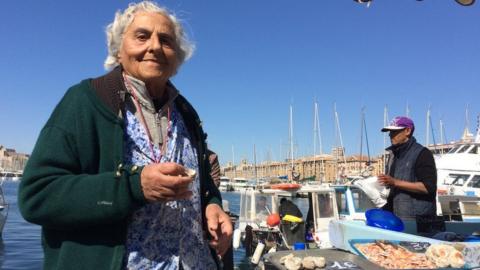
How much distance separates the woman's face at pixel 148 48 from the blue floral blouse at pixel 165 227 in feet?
0.60

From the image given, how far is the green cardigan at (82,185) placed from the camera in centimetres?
128

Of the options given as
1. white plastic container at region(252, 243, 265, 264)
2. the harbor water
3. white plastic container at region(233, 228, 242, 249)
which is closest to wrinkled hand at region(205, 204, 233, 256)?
white plastic container at region(252, 243, 265, 264)

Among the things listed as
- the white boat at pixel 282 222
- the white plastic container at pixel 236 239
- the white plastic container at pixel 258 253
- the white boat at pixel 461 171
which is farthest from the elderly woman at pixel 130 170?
the white boat at pixel 461 171

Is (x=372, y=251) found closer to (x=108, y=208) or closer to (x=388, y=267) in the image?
(x=388, y=267)

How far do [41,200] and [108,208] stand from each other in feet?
0.68

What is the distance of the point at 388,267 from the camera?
2701mm

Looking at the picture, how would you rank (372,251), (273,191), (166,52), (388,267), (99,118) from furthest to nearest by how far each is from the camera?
(273,191) < (372,251) < (388,267) < (166,52) < (99,118)

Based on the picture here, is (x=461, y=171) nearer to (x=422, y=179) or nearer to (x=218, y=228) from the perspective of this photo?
(x=422, y=179)

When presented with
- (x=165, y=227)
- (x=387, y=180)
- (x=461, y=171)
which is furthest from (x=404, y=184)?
(x=461, y=171)

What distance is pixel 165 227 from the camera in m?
1.56

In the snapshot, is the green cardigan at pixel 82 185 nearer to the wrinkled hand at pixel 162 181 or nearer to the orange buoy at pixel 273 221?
the wrinkled hand at pixel 162 181

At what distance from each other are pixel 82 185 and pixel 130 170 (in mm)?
153

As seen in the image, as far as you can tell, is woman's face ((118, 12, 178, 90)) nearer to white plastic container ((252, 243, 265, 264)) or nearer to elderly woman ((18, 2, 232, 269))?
elderly woman ((18, 2, 232, 269))

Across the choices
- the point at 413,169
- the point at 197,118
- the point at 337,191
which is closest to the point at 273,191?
the point at 337,191
